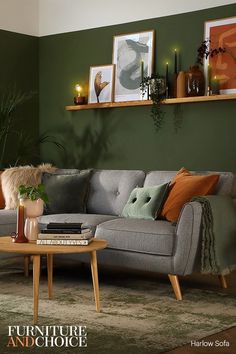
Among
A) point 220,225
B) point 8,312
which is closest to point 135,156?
point 220,225

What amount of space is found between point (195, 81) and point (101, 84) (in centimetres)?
122

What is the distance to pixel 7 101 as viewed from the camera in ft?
24.4

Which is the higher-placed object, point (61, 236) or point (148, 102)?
point (148, 102)

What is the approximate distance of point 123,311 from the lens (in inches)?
167

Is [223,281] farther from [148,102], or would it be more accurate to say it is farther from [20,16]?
[20,16]

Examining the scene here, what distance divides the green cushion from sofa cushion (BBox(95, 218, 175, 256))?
0.50 feet

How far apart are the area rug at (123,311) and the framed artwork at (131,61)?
224 centimetres

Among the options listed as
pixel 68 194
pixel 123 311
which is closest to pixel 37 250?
pixel 123 311

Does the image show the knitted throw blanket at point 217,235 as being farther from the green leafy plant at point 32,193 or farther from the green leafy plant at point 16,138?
the green leafy plant at point 16,138

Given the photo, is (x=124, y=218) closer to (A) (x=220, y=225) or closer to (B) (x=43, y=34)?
(A) (x=220, y=225)

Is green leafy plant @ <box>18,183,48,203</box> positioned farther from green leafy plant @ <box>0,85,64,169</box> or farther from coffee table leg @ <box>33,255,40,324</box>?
green leafy plant @ <box>0,85,64,169</box>

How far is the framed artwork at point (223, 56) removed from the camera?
6.16 m

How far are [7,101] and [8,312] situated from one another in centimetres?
370

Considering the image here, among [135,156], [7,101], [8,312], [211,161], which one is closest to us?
[8,312]
